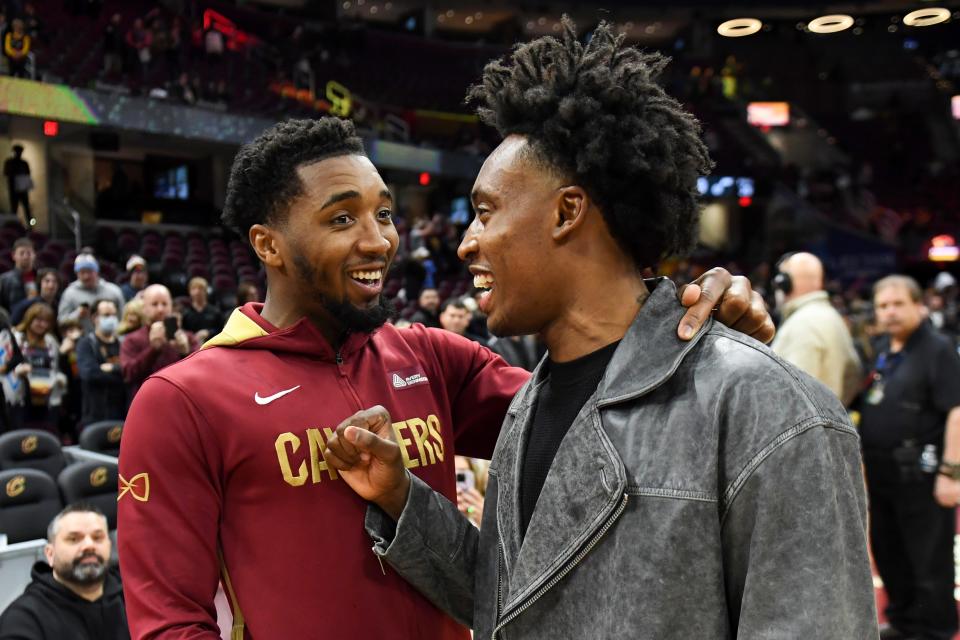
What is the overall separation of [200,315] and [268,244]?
20.0ft

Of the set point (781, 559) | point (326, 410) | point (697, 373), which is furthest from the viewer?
point (326, 410)

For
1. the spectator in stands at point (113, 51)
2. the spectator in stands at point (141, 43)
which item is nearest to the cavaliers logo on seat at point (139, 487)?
Answer: the spectator in stands at point (113, 51)

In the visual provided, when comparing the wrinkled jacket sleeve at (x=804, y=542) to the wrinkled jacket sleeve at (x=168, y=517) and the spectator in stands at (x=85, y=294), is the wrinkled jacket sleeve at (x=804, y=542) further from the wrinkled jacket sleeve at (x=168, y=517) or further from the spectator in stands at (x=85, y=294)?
the spectator in stands at (x=85, y=294)

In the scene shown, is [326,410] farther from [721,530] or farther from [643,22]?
[643,22]

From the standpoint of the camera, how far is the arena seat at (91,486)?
192 inches

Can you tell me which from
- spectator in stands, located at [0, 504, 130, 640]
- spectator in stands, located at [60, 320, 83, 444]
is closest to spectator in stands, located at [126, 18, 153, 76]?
spectator in stands, located at [60, 320, 83, 444]

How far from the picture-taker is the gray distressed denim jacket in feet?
3.66

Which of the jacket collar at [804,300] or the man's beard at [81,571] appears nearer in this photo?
the man's beard at [81,571]

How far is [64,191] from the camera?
15.6 meters

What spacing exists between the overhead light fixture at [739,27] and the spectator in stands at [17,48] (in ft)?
47.6

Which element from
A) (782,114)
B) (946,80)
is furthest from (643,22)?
(946,80)

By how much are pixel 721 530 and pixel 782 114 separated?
91.2 ft

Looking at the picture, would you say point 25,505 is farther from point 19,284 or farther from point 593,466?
point 593,466

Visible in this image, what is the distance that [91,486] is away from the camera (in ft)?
16.1
